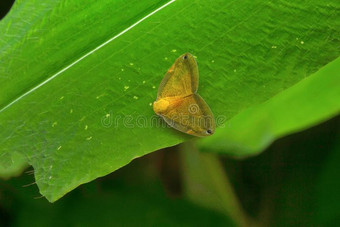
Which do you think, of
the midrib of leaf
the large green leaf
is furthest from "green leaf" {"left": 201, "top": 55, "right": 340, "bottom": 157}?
the midrib of leaf

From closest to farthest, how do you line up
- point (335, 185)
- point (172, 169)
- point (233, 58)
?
point (233, 58), point (335, 185), point (172, 169)

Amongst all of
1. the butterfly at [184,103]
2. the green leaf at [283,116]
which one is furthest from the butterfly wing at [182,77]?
the green leaf at [283,116]

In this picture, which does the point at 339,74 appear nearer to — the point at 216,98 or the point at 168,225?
the point at 216,98

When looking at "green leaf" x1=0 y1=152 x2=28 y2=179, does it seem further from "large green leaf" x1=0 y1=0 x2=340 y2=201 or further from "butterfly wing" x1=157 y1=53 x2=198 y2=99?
"butterfly wing" x1=157 y1=53 x2=198 y2=99

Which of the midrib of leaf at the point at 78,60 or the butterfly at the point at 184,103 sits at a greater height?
the midrib of leaf at the point at 78,60

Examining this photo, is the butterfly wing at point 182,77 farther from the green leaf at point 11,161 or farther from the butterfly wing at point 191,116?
the green leaf at point 11,161

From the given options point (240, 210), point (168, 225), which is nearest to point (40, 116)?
point (168, 225)

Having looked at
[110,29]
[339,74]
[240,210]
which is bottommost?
[240,210]
